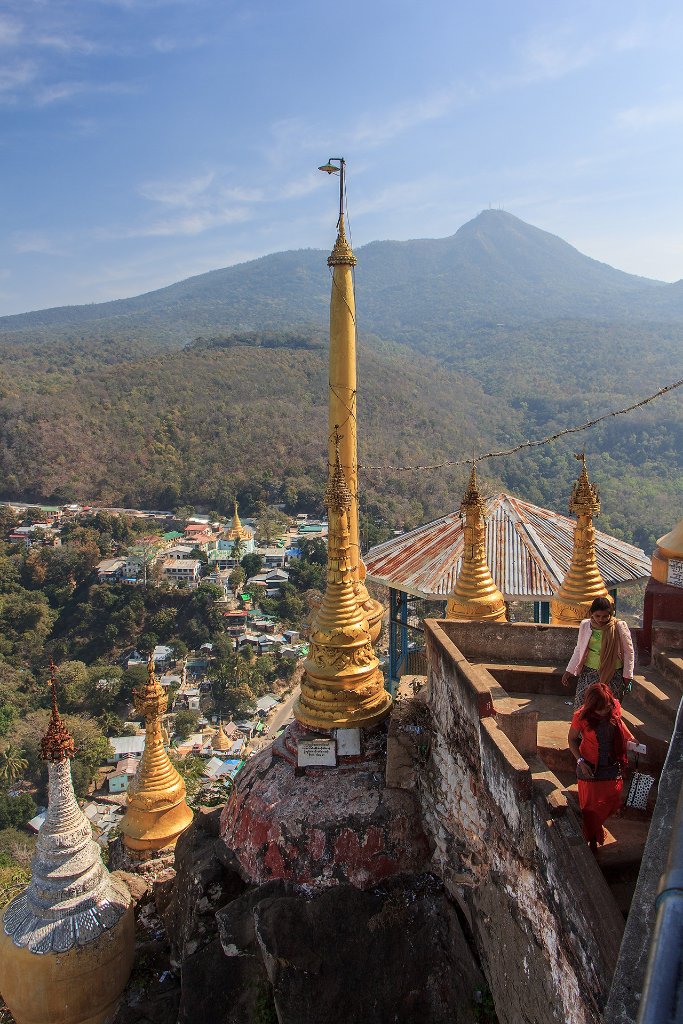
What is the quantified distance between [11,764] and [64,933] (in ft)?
105

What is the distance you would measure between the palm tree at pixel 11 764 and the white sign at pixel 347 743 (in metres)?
33.9

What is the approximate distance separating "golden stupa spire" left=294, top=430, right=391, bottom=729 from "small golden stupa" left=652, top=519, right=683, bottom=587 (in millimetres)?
2835

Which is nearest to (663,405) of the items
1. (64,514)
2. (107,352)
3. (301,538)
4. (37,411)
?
(301,538)

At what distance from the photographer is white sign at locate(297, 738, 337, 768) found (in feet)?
24.2

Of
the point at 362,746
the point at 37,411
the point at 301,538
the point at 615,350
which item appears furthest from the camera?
the point at 615,350

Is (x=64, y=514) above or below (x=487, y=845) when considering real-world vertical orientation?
below

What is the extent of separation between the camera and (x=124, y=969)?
25.8ft

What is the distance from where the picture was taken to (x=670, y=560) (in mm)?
7051

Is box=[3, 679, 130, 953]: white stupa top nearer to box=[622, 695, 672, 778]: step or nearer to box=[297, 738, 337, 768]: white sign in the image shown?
box=[297, 738, 337, 768]: white sign

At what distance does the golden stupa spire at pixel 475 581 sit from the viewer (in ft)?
29.1

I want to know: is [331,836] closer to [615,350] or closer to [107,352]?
[615,350]

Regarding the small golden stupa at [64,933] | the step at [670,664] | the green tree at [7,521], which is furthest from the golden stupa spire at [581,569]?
the green tree at [7,521]

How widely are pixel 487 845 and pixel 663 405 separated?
8706 cm

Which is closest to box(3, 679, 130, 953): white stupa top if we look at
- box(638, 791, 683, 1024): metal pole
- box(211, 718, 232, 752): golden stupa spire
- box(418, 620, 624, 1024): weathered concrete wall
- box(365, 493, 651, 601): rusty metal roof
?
box(418, 620, 624, 1024): weathered concrete wall
